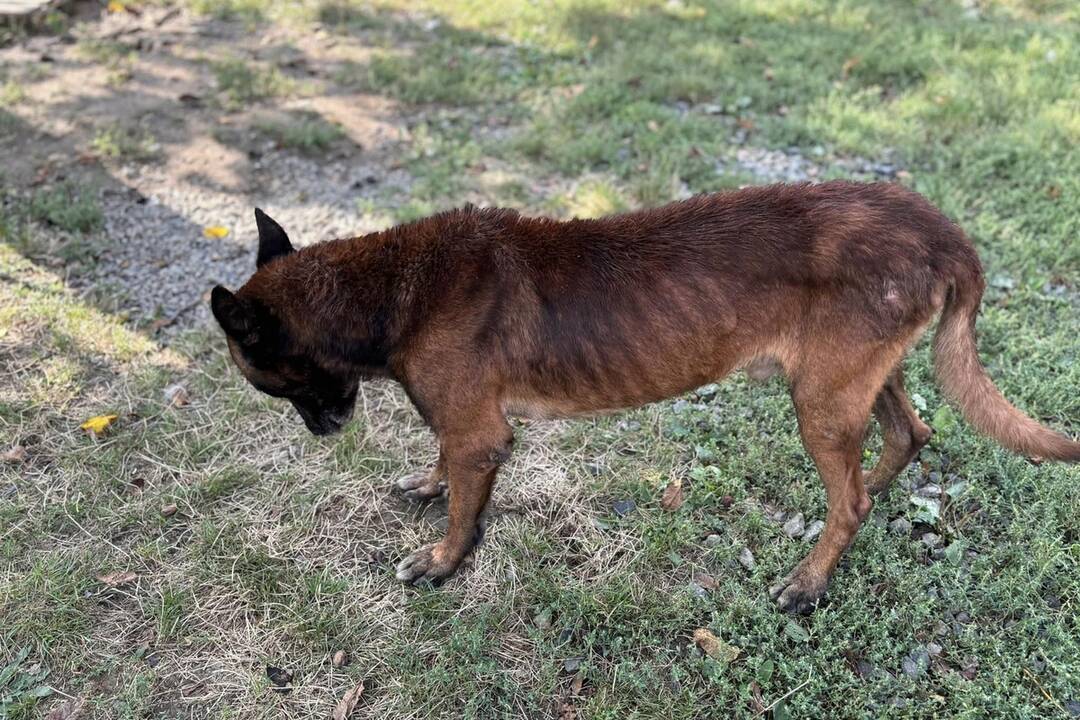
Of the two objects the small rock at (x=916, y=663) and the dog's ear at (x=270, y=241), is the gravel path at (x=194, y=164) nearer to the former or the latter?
the dog's ear at (x=270, y=241)

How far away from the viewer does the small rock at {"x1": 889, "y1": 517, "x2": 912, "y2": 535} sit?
379cm

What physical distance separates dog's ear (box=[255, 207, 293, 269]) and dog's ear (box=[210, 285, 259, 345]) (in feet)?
1.50

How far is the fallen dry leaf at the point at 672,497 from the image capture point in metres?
4.01

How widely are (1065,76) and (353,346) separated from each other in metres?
7.39

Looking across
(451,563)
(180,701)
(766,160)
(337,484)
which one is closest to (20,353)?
(337,484)

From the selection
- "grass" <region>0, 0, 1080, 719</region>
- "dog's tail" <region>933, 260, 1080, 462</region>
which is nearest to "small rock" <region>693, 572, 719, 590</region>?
"grass" <region>0, 0, 1080, 719</region>

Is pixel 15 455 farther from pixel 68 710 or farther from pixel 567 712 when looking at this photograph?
pixel 567 712

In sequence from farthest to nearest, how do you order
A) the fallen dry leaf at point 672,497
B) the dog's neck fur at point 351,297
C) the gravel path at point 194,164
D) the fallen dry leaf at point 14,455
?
1. the gravel path at point 194,164
2. the fallen dry leaf at point 14,455
3. the fallen dry leaf at point 672,497
4. the dog's neck fur at point 351,297

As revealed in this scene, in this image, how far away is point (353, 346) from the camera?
10.5ft

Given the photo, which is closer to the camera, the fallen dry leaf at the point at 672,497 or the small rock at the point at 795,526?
→ the small rock at the point at 795,526

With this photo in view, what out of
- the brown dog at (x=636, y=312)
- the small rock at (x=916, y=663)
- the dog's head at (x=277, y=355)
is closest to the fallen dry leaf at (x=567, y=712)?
the brown dog at (x=636, y=312)

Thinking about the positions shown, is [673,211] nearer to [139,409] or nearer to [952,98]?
[139,409]

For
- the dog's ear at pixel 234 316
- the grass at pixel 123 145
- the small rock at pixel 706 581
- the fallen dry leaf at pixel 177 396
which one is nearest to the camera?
the dog's ear at pixel 234 316

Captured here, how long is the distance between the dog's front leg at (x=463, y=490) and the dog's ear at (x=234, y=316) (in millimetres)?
887
